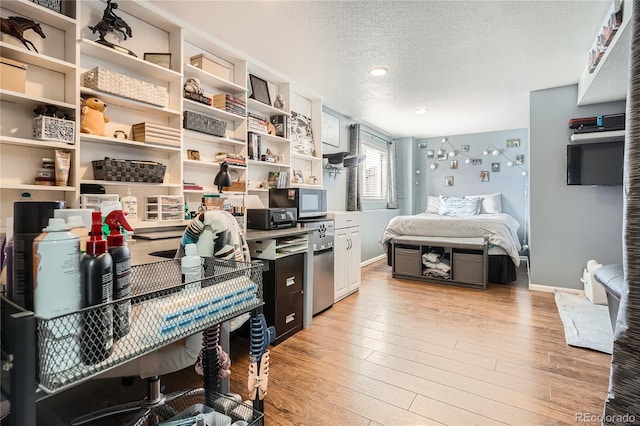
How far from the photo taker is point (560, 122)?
12.1 feet

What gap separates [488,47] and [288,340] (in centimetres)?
293

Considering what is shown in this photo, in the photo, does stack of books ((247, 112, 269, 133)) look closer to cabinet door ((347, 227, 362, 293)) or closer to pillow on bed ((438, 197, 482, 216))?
cabinet door ((347, 227, 362, 293))

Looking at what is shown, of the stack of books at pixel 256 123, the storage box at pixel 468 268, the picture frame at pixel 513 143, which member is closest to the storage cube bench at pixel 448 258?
the storage box at pixel 468 268

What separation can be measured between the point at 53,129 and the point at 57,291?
5.35 ft

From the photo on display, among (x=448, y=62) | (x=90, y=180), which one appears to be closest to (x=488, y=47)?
(x=448, y=62)

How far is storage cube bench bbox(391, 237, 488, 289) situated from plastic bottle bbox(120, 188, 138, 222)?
10.9 feet

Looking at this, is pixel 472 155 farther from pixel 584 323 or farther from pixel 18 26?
pixel 18 26

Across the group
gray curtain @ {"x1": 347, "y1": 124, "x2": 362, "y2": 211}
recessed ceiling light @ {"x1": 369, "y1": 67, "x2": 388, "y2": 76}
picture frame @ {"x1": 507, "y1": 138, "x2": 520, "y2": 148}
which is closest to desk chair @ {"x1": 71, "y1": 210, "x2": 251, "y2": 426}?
recessed ceiling light @ {"x1": 369, "y1": 67, "x2": 388, "y2": 76}

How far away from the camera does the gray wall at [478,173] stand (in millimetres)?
5879

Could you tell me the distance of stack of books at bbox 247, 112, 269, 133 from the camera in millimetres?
3078

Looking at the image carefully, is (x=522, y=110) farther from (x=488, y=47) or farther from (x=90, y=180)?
(x=90, y=180)

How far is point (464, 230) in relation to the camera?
416 centimetres

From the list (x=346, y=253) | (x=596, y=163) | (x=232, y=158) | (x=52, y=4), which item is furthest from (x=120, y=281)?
(x=596, y=163)

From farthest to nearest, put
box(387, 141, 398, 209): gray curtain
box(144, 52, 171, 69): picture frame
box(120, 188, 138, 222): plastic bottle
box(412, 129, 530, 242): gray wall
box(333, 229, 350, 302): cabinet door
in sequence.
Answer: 1. box(387, 141, 398, 209): gray curtain
2. box(412, 129, 530, 242): gray wall
3. box(333, 229, 350, 302): cabinet door
4. box(144, 52, 171, 69): picture frame
5. box(120, 188, 138, 222): plastic bottle
